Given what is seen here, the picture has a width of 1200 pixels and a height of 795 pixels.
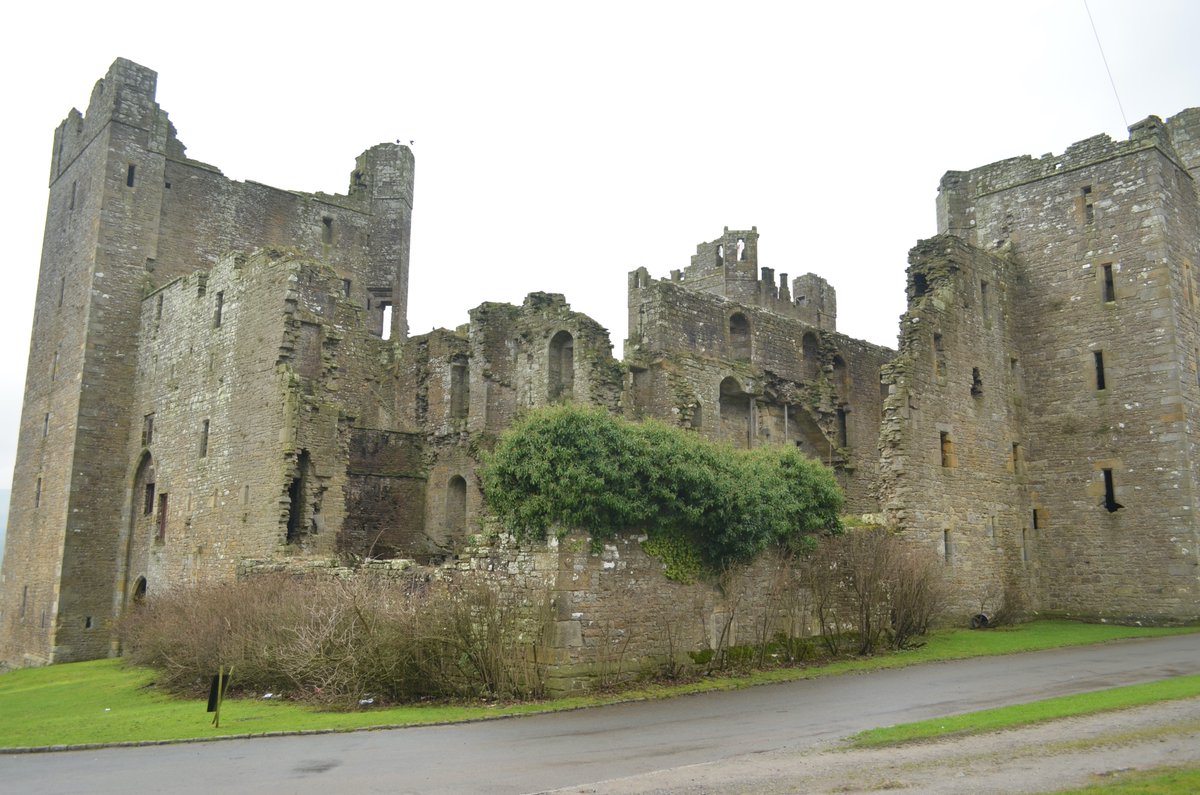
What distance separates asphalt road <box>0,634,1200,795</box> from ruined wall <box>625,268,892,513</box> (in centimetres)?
1127

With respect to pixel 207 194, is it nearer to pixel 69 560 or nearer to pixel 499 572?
pixel 69 560

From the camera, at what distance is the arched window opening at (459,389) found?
98.5 feet

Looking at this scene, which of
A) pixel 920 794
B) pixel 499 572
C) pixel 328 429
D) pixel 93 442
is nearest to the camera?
pixel 920 794

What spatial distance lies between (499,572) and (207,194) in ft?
79.0

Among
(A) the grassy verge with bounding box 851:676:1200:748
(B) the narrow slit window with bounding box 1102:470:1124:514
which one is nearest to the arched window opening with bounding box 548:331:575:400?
(B) the narrow slit window with bounding box 1102:470:1124:514

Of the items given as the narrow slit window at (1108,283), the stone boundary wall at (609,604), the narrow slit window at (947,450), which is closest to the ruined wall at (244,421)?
the stone boundary wall at (609,604)

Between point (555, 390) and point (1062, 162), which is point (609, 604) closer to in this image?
point (555, 390)

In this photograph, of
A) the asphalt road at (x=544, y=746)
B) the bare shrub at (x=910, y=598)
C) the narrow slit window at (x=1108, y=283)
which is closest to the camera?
the asphalt road at (x=544, y=746)

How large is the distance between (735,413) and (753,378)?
3.76 feet

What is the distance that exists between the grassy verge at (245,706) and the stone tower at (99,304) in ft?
23.7

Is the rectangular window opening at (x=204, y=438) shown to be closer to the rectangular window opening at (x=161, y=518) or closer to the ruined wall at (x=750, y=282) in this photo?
the rectangular window opening at (x=161, y=518)

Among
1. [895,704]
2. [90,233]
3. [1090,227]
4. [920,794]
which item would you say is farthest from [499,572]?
[90,233]

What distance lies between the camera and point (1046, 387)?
90.0 feet

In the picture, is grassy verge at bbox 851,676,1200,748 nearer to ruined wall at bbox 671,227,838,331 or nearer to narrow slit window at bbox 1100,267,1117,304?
narrow slit window at bbox 1100,267,1117,304
